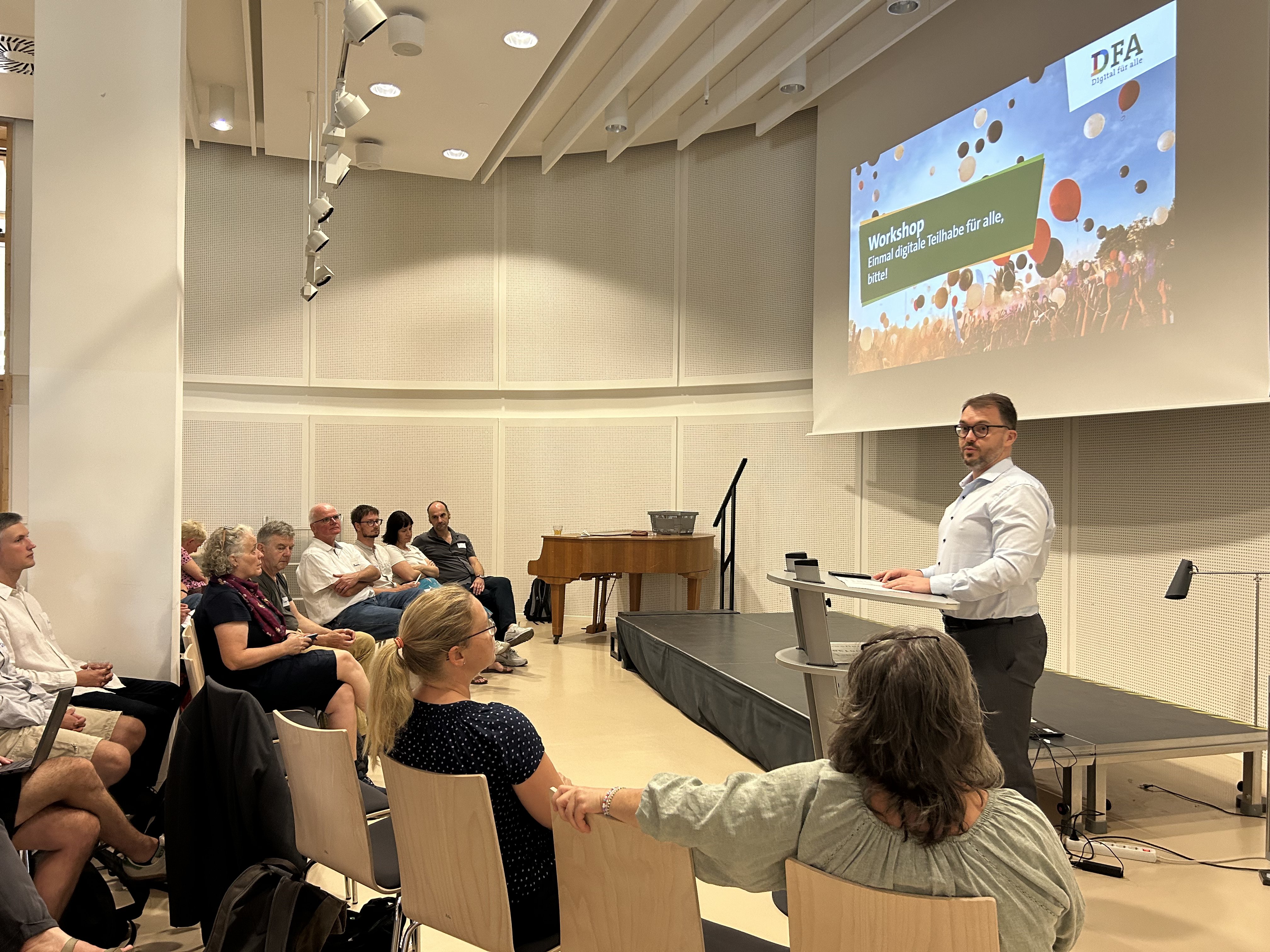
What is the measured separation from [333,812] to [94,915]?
79 cm

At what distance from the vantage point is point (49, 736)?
8.04 feet

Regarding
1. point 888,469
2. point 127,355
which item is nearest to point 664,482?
point 888,469

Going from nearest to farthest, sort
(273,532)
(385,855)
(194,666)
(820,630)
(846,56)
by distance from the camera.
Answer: (385,855), (820,630), (194,666), (273,532), (846,56)

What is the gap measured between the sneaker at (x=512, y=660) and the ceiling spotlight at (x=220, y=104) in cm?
450

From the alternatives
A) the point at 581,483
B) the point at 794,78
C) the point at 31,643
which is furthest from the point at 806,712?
the point at 581,483

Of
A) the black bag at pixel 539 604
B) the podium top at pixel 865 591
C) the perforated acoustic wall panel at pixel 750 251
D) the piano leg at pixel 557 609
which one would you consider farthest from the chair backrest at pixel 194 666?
the perforated acoustic wall panel at pixel 750 251

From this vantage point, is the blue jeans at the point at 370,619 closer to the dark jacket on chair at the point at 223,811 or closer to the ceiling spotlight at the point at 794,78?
the dark jacket on chair at the point at 223,811

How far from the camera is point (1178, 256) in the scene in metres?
4.30

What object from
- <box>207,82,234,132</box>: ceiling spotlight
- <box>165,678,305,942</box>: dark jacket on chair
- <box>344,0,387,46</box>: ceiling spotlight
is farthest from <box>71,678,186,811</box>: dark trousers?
<box>207,82,234,132</box>: ceiling spotlight

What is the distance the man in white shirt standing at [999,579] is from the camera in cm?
273

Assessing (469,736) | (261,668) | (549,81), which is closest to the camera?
(469,736)

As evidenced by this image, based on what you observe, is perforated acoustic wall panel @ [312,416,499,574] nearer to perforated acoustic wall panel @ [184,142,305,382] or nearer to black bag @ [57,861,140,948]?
perforated acoustic wall panel @ [184,142,305,382]

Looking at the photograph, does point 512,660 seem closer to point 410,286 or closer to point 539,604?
point 539,604

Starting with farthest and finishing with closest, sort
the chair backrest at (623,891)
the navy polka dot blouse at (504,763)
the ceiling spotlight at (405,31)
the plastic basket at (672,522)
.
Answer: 1. the plastic basket at (672,522)
2. the ceiling spotlight at (405,31)
3. the navy polka dot blouse at (504,763)
4. the chair backrest at (623,891)
